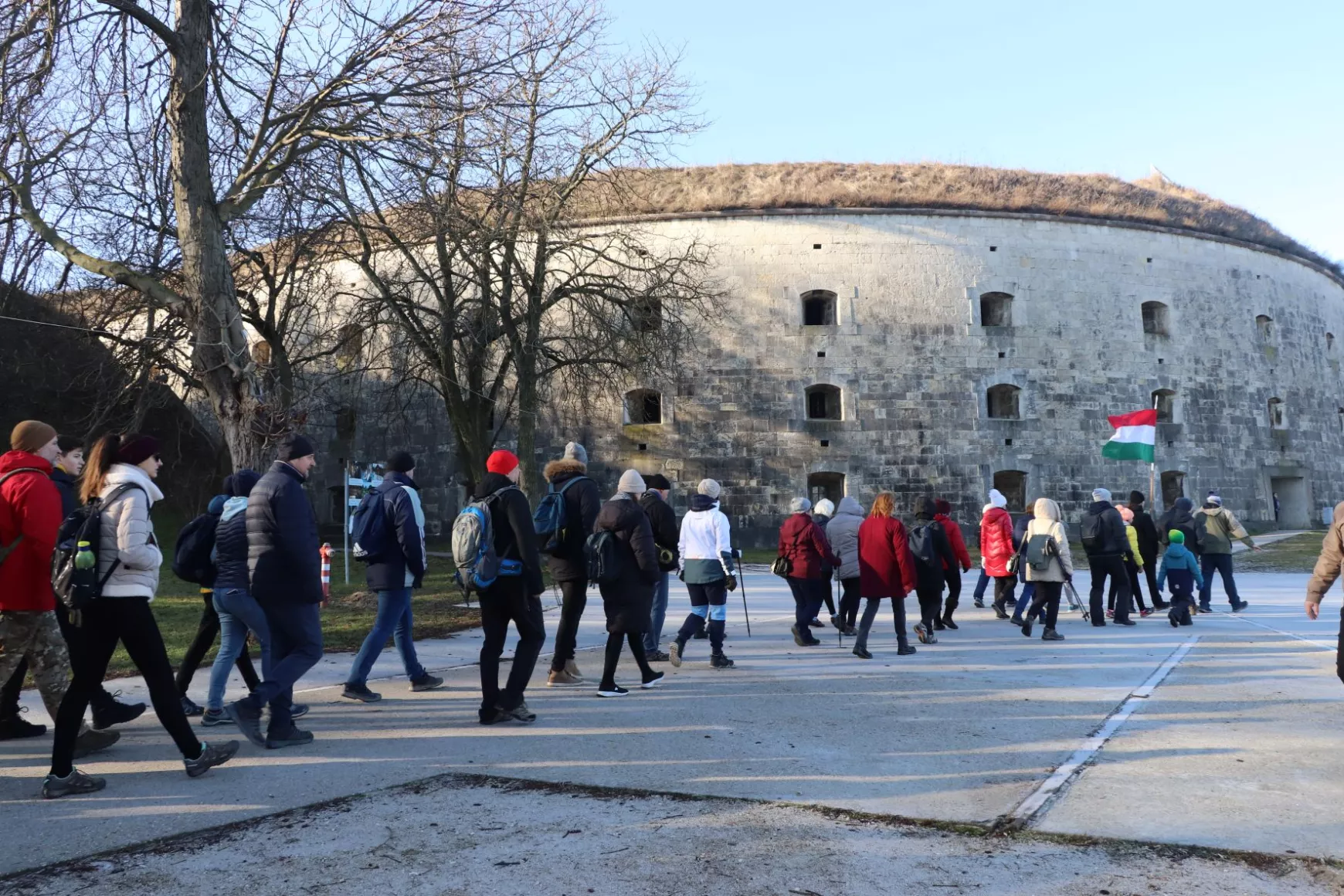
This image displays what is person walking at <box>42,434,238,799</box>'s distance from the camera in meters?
4.71

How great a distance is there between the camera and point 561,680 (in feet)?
25.3

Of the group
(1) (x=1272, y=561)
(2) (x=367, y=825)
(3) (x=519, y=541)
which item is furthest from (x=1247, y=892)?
(1) (x=1272, y=561)

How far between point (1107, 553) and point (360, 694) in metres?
8.29

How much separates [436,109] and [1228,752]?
9429 millimetres

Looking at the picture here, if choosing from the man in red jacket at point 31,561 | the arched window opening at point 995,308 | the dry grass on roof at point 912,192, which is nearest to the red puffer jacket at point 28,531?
the man in red jacket at point 31,561

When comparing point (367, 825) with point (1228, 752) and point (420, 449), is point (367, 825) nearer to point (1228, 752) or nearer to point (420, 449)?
point (1228, 752)

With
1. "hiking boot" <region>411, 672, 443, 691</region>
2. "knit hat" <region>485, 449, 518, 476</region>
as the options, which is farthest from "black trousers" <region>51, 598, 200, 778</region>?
"hiking boot" <region>411, 672, 443, 691</region>

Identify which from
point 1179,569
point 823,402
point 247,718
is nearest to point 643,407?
point 823,402

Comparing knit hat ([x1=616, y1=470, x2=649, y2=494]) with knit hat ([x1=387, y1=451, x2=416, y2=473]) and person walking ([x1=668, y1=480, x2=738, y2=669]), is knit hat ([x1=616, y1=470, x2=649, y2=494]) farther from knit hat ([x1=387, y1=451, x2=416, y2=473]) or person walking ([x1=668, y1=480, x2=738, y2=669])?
knit hat ([x1=387, y1=451, x2=416, y2=473])

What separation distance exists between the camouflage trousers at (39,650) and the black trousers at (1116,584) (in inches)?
388

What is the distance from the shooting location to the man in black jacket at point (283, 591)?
5629mm

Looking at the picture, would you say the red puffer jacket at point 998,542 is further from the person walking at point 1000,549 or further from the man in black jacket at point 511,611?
the man in black jacket at point 511,611

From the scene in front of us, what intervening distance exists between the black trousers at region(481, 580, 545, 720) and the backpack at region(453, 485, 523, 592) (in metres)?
0.10

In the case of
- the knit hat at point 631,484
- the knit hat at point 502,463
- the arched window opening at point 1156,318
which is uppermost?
the arched window opening at point 1156,318
